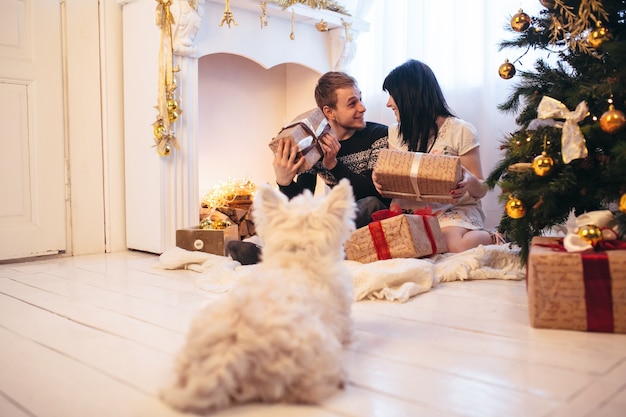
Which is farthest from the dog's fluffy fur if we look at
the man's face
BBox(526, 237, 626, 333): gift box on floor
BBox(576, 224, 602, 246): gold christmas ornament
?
the man's face

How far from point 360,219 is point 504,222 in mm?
659

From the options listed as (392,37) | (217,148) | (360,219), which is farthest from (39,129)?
(392,37)

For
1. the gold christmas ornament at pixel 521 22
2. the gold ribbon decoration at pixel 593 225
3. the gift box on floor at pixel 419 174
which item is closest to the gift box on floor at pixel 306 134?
the gift box on floor at pixel 419 174

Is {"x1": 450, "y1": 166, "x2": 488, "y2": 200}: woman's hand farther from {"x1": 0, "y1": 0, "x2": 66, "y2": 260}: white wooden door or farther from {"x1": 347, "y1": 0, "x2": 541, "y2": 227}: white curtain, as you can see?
{"x1": 0, "y1": 0, "x2": 66, "y2": 260}: white wooden door

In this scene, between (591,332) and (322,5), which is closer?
(591,332)

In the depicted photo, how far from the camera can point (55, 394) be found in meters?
0.99

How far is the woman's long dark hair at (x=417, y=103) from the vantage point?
2414mm

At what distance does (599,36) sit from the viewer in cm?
151

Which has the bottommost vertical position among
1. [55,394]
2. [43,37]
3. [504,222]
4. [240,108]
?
[55,394]

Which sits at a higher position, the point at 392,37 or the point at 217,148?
the point at 392,37

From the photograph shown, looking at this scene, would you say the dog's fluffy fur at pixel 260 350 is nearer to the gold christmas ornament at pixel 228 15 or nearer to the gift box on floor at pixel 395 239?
the gift box on floor at pixel 395 239

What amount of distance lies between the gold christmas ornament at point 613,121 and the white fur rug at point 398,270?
0.65m

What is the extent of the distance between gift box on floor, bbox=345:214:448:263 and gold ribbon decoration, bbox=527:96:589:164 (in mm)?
656

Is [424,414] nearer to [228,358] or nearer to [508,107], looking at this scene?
[228,358]
